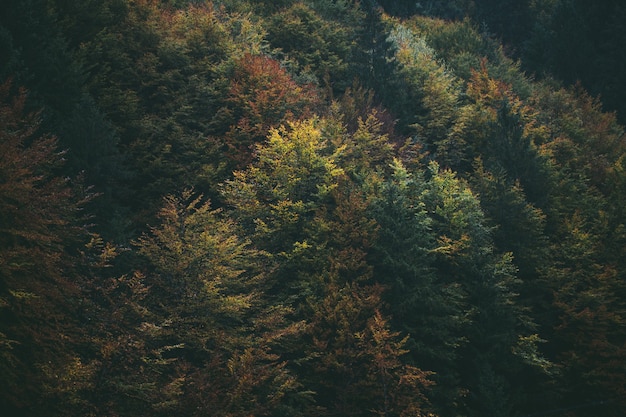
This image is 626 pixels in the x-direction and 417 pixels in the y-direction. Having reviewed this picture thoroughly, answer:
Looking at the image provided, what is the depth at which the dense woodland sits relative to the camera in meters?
16.3

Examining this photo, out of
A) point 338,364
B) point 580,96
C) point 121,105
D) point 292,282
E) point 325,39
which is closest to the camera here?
point 338,364

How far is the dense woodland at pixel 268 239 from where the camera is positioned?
53.6 feet

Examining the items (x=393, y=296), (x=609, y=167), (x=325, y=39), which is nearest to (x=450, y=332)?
(x=393, y=296)

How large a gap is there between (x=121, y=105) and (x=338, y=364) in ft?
56.1

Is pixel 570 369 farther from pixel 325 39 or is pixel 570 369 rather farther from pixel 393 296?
pixel 325 39

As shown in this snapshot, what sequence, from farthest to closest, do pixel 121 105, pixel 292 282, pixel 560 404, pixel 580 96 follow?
pixel 580 96 → pixel 121 105 → pixel 560 404 → pixel 292 282

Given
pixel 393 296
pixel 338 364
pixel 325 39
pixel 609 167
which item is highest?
pixel 609 167

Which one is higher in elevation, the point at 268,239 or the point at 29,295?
the point at 29,295

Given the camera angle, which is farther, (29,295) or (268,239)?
(268,239)

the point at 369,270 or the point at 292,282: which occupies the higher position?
the point at 369,270

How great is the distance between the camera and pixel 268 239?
76.3ft

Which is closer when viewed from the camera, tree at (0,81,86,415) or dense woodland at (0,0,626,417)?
tree at (0,81,86,415)

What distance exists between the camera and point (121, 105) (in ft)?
89.5

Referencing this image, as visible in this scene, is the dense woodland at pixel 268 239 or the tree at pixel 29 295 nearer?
the tree at pixel 29 295
